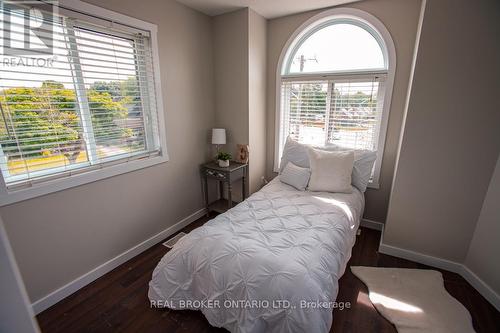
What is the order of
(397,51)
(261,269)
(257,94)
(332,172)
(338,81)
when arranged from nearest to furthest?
(261,269), (397,51), (332,172), (338,81), (257,94)

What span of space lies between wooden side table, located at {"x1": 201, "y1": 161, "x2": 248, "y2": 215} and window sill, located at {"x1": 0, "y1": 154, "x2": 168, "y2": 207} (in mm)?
659

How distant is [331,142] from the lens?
2873 mm

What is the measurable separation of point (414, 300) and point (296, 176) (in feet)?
4.64

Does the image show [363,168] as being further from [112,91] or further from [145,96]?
[112,91]

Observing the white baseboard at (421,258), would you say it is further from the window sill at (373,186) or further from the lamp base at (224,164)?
the lamp base at (224,164)

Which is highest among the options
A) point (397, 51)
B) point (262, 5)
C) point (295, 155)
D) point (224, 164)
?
point (262, 5)

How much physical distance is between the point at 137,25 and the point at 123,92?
59 centimetres

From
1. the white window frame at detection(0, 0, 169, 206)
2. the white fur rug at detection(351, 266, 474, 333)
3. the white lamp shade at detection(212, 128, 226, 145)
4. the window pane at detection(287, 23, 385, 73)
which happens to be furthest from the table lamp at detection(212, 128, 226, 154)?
the white fur rug at detection(351, 266, 474, 333)

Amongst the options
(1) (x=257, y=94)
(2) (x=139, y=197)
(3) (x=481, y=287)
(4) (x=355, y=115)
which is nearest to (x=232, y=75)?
(1) (x=257, y=94)

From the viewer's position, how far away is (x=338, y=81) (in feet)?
8.73

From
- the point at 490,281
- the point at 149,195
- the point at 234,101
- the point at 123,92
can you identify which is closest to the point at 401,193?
the point at 490,281

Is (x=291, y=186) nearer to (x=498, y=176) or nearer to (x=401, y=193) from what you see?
(x=401, y=193)

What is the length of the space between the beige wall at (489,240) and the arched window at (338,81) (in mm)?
926

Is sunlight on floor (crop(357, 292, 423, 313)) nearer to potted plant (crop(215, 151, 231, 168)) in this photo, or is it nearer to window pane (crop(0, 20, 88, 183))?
potted plant (crop(215, 151, 231, 168))
